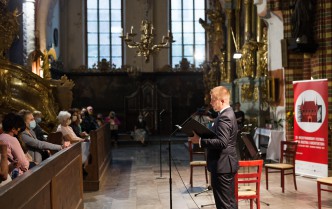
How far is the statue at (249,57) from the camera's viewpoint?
13.6 m

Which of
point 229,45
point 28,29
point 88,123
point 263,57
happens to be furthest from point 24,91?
point 229,45

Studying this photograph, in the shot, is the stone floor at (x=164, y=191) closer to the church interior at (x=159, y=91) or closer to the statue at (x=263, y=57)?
the church interior at (x=159, y=91)

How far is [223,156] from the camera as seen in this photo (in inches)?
169

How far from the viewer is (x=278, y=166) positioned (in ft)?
24.4

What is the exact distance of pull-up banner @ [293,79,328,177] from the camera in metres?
8.22

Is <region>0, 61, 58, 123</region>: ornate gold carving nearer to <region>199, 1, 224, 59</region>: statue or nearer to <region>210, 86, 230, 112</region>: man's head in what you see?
<region>210, 86, 230, 112</region>: man's head

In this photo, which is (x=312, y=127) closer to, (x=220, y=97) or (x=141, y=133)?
(x=220, y=97)

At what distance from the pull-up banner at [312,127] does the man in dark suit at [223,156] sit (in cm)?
436

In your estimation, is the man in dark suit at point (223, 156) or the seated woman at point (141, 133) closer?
the man in dark suit at point (223, 156)

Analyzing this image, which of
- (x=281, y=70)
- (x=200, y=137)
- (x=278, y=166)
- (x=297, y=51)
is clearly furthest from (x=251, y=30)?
(x=200, y=137)

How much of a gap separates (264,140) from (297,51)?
3650 mm

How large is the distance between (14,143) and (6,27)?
8193 mm

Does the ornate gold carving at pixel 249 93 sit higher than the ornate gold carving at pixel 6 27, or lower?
lower

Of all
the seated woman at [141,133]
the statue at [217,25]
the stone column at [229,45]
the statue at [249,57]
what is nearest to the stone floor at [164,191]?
the statue at [249,57]
